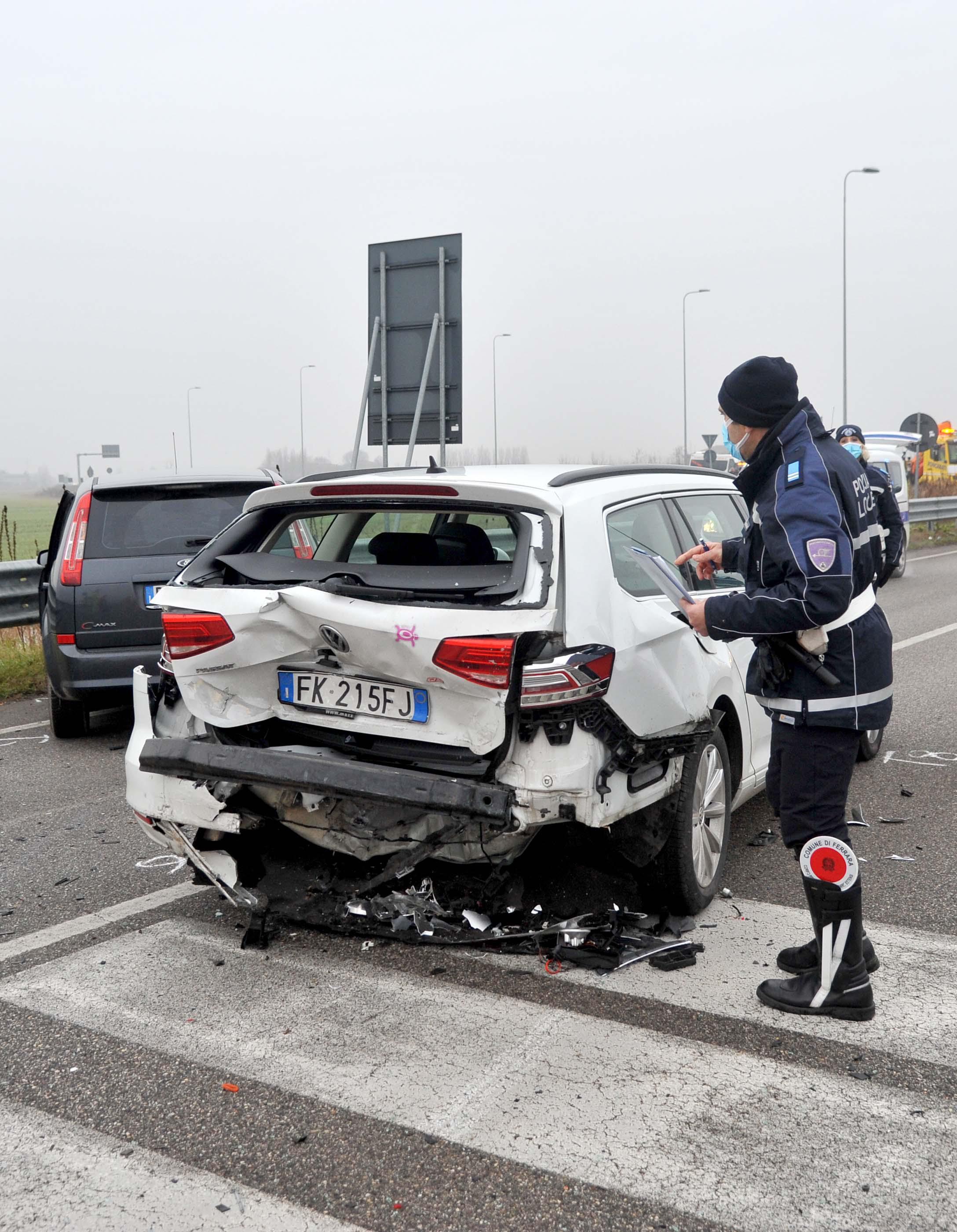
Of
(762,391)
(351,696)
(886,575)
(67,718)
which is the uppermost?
(762,391)

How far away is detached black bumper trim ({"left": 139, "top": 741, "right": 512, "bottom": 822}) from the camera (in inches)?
140

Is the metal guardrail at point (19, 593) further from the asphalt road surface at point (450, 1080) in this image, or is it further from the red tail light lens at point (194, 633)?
the red tail light lens at point (194, 633)

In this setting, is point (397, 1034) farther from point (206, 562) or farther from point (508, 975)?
point (206, 562)

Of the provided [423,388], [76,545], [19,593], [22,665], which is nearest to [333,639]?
[76,545]

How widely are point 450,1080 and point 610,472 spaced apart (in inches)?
86.9

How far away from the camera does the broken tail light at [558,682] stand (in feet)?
11.5

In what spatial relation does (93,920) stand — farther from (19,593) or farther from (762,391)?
(19,593)

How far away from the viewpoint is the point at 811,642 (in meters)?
3.54

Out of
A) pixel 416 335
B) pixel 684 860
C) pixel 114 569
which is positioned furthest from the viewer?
pixel 416 335

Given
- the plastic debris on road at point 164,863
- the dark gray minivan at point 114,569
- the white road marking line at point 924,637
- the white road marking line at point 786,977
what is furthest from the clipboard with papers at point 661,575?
the white road marking line at point 924,637

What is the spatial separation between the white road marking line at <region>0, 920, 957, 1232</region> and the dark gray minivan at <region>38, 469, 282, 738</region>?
340 cm

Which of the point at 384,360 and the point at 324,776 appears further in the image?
the point at 384,360

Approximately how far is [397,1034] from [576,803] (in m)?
0.83

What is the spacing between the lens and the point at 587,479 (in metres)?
4.21
